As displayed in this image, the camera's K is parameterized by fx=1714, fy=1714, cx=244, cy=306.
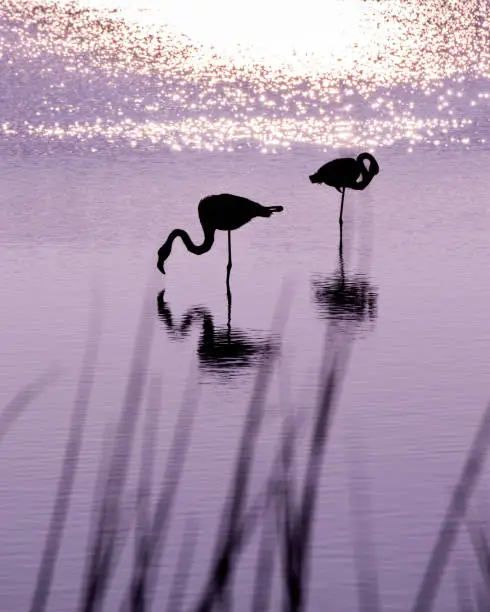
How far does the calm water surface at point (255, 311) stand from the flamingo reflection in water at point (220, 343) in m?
0.05

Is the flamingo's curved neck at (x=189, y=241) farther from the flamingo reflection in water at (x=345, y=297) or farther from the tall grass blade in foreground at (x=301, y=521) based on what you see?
the tall grass blade in foreground at (x=301, y=521)

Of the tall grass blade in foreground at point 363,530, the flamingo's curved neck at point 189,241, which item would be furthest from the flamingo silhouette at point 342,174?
the tall grass blade in foreground at point 363,530

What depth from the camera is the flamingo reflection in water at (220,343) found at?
1559cm

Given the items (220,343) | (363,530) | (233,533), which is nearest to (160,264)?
(220,343)

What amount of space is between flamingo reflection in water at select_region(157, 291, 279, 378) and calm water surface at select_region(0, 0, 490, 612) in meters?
0.05

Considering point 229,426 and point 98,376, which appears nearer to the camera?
point 229,426

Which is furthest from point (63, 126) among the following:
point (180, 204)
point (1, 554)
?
point (1, 554)

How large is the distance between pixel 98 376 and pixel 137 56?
190ft

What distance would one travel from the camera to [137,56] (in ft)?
235

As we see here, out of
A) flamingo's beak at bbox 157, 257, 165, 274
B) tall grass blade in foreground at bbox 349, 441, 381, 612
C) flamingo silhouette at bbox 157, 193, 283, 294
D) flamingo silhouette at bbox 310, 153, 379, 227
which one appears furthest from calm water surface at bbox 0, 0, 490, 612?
flamingo silhouette at bbox 310, 153, 379, 227

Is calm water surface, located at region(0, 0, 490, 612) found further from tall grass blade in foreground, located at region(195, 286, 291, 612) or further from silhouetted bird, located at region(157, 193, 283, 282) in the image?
tall grass blade in foreground, located at region(195, 286, 291, 612)

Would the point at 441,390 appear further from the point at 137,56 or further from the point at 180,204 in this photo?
the point at 137,56

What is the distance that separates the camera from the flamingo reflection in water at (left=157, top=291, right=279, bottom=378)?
15.6 metres

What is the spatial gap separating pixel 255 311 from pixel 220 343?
2.07m
